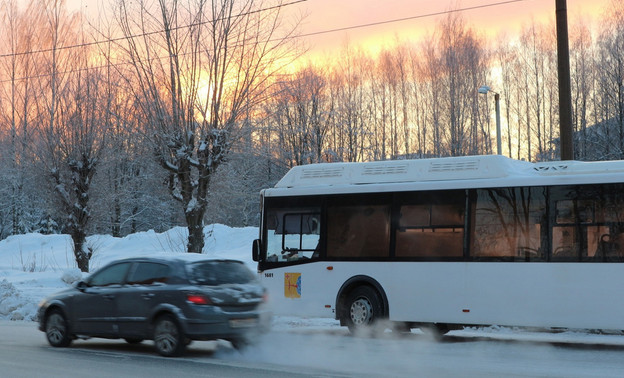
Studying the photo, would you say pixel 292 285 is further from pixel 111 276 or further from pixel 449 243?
pixel 111 276

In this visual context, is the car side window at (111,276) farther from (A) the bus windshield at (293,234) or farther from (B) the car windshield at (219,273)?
(A) the bus windshield at (293,234)

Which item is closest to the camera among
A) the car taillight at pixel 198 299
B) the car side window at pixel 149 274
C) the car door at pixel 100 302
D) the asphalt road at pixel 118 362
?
the asphalt road at pixel 118 362

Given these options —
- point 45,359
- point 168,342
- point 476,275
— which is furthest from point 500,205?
point 45,359

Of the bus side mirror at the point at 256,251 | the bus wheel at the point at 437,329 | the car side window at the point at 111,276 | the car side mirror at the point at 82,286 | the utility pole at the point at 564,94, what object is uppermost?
the utility pole at the point at 564,94

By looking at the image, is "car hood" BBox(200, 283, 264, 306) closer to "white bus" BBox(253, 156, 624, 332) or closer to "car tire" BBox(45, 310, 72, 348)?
"car tire" BBox(45, 310, 72, 348)

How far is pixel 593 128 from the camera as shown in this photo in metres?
53.3

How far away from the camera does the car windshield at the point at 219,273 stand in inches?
463

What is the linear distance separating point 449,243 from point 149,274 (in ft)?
18.7

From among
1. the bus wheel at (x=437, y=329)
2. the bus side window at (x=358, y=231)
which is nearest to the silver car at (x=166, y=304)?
the bus side window at (x=358, y=231)

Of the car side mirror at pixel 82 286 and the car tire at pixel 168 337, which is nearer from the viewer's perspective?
the car tire at pixel 168 337

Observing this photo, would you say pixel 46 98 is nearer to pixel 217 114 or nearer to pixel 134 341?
pixel 217 114

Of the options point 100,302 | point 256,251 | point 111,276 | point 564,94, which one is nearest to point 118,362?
point 100,302

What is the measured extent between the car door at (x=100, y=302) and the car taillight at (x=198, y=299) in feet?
5.09

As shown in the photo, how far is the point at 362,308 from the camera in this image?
15.5 meters
